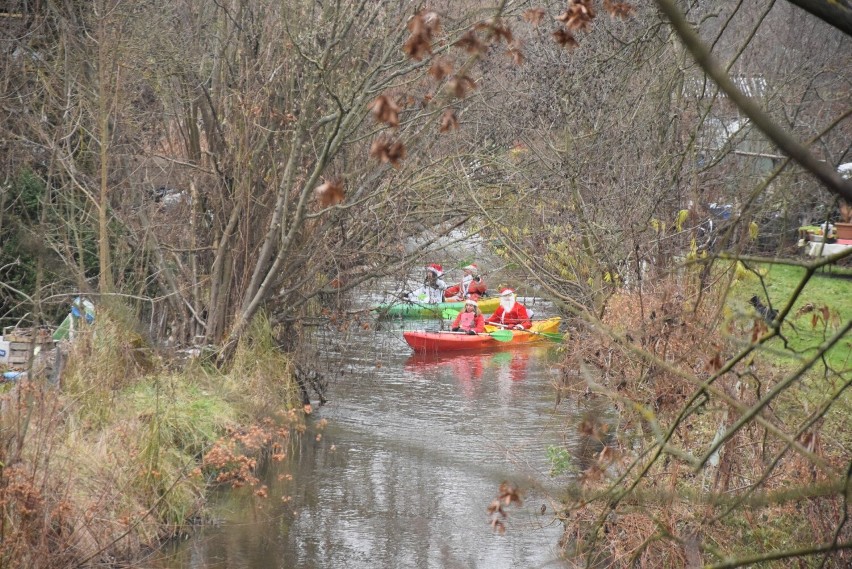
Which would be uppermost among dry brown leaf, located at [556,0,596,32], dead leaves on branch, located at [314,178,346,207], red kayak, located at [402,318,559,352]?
dry brown leaf, located at [556,0,596,32]

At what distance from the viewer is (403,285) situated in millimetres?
13812

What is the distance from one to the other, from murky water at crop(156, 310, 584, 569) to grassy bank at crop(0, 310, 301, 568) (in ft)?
1.45

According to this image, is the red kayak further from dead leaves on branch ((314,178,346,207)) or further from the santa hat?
dead leaves on branch ((314,178,346,207))

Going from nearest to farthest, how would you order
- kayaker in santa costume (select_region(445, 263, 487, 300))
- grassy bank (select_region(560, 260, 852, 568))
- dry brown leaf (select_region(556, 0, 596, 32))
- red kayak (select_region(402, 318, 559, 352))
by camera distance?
dry brown leaf (select_region(556, 0, 596, 32)), grassy bank (select_region(560, 260, 852, 568)), red kayak (select_region(402, 318, 559, 352)), kayaker in santa costume (select_region(445, 263, 487, 300))

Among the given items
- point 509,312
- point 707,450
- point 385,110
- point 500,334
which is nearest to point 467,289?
point 509,312

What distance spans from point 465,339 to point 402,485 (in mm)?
8900

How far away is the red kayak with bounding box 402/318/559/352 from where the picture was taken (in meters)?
19.2

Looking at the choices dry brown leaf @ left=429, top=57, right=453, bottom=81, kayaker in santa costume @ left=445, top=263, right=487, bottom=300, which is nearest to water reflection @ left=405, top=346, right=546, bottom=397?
kayaker in santa costume @ left=445, top=263, right=487, bottom=300

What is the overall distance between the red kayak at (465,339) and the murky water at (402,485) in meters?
2.16

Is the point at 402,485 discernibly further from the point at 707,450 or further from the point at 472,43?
the point at 472,43

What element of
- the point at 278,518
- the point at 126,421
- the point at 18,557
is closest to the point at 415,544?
the point at 278,518

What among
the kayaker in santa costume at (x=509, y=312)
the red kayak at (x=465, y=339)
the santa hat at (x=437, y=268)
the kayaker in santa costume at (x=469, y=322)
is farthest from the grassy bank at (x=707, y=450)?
the kayaker in santa costume at (x=509, y=312)

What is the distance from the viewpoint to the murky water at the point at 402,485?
902 cm

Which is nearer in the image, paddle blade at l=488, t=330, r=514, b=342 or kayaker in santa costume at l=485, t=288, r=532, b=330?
paddle blade at l=488, t=330, r=514, b=342
